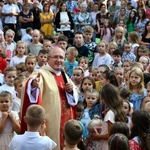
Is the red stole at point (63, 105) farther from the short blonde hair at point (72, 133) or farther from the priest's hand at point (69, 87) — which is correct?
the short blonde hair at point (72, 133)

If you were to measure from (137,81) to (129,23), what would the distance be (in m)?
7.39

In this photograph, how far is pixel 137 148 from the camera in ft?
19.6

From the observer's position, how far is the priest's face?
24.1 ft

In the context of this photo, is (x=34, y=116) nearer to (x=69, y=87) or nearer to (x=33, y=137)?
(x=33, y=137)

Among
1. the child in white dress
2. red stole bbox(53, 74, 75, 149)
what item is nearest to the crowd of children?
the child in white dress

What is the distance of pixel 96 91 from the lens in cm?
851

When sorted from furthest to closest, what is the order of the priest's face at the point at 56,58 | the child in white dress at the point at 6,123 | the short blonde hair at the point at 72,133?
the priest's face at the point at 56,58 → the child in white dress at the point at 6,123 → the short blonde hair at the point at 72,133

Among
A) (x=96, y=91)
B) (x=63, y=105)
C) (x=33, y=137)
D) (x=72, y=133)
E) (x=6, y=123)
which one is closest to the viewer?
(x=72, y=133)

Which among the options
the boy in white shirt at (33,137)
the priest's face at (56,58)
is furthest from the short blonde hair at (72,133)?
the priest's face at (56,58)

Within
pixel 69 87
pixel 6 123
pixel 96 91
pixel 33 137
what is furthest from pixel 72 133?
pixel 96 91

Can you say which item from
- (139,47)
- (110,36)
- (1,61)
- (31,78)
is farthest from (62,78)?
(110,36)

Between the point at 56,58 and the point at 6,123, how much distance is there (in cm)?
102

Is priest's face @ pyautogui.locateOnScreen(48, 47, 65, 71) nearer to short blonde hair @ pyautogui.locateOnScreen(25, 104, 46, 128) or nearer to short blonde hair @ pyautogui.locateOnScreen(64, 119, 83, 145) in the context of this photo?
short blonde hair @ pyautogui.locateOnScreen(25, 104, 46, 128)

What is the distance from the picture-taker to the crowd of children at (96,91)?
606 centimetres
